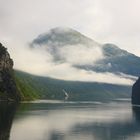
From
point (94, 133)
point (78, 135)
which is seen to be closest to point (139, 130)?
point (94, 133)

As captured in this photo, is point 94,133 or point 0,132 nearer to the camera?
point 0,132

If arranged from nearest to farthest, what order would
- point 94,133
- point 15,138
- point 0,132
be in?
point 15,138 < point 0,132 < point 94,133

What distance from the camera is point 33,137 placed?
120188 millimetres

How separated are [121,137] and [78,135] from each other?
14.6 meters

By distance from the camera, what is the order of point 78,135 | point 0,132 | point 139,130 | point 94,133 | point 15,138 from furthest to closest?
point 139,130, point 94,133, point 78,135, point 0,132, point 15,138

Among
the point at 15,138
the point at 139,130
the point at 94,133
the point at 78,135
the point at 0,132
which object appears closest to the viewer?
the point at 15,138

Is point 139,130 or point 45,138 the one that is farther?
point 139,130

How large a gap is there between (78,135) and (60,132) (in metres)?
9.23

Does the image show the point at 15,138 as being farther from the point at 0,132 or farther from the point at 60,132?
the point at 60,132

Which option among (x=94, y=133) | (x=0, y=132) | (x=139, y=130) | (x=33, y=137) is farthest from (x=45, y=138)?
(x=139, y=130)

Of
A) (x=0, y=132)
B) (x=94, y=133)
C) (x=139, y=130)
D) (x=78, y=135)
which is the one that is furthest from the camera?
(x=139, y=130)

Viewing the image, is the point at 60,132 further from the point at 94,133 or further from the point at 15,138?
the point at 15,138

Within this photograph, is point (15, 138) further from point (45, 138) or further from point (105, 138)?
point (105, 138)

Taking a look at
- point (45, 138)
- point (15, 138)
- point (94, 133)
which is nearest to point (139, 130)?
point (94, 133)
